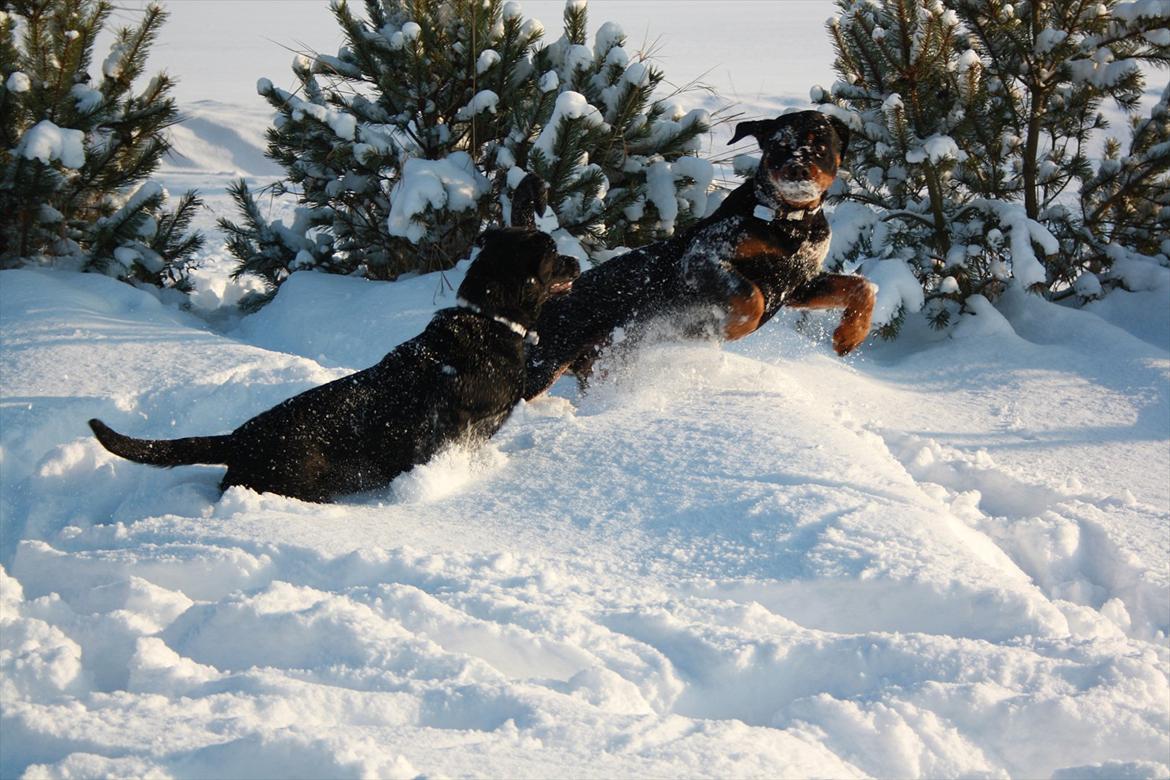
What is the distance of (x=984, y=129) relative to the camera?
5.86 metres

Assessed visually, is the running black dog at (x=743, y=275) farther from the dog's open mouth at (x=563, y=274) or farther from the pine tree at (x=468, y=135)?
the pine tree at (x=468, y=135)

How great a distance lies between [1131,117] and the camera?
6199 millimetres

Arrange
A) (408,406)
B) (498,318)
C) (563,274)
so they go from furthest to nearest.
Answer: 1. (563,274)
2. (498,318)
3. (408,406)

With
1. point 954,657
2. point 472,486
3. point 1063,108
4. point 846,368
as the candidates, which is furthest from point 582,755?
point 1063,108

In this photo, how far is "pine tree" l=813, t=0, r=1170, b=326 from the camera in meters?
5.49

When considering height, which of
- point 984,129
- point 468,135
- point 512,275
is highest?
point 984,129

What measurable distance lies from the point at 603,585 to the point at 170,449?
150cm

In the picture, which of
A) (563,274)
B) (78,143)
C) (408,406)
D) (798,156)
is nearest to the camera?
(408,406)

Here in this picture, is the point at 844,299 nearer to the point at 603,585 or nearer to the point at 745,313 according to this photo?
the point at 745,313

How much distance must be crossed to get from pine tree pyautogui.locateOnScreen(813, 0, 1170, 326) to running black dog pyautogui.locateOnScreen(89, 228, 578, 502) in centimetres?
259

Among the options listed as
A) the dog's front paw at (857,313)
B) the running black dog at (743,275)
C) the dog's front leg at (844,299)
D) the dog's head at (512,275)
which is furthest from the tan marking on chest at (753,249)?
the dog's head at (512,275)

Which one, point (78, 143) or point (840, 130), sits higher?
point (840, 130)

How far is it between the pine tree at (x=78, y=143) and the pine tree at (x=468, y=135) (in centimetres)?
57

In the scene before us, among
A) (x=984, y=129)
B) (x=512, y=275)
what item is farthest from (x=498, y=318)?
(x=984, y=129)
